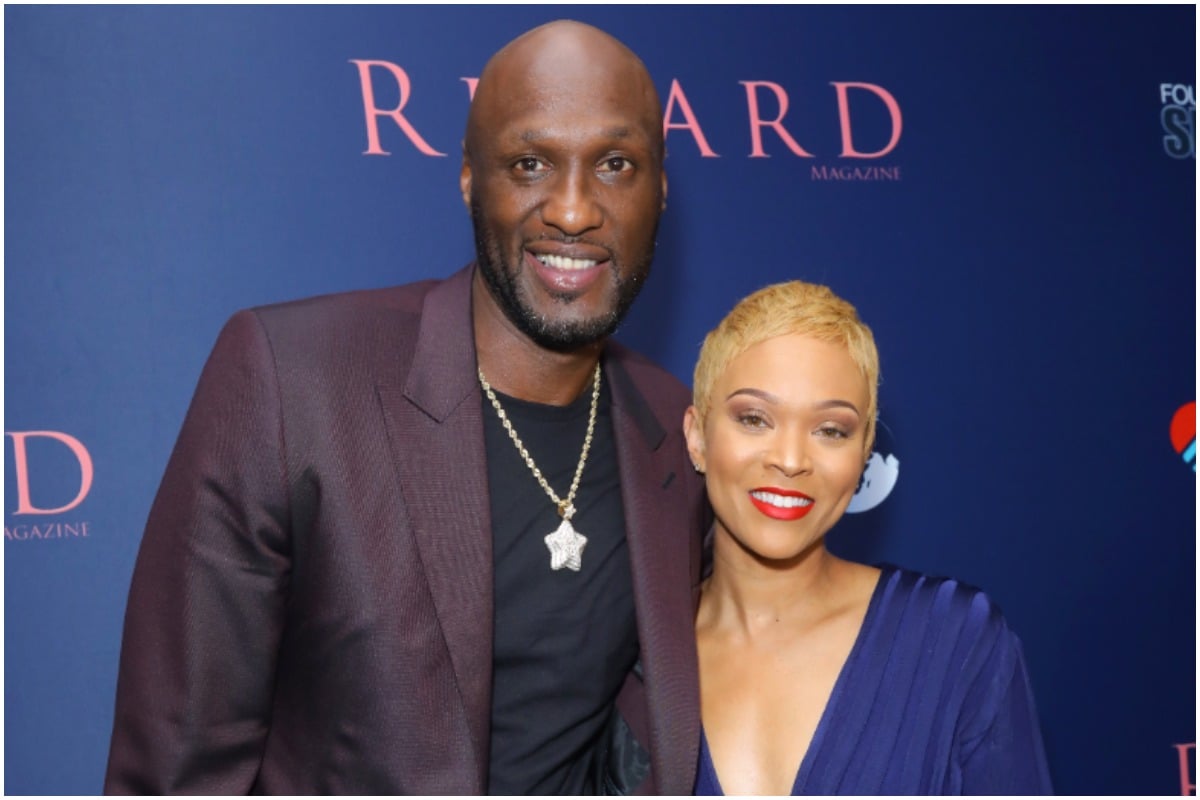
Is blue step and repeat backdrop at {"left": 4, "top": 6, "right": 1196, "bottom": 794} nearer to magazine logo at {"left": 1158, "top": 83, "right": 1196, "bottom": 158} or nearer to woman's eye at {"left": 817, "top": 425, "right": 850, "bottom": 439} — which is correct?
magazine logo at {"left": 1158, "top": 83, "right": 1196, "bottom": 158}

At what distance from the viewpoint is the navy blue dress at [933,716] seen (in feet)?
4.96

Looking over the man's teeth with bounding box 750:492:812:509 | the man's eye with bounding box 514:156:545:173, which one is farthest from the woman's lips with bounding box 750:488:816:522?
the man's eye with bounding box 514:156:545:173

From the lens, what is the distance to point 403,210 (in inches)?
92.0

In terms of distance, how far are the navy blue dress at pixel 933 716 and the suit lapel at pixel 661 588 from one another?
106mm

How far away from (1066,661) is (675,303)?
1.39m

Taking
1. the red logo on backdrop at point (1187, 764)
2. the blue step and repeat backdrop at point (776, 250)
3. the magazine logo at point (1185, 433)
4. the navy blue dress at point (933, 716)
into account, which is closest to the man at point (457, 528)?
the navy blue dress at point (933, 716)

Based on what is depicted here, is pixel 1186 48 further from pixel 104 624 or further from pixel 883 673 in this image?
pixel 104 624

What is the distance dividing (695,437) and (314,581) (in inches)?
25.7

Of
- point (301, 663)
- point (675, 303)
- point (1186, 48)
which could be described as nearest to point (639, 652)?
point (301, 663)

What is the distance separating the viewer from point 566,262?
1444mm

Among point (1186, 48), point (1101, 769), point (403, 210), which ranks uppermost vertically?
point (1186, 48)

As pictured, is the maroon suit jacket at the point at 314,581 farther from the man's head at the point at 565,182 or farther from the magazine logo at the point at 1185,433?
the magazine logo at the point at 1185,433

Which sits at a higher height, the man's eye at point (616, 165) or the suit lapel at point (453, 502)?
the man's eye at point (616, 165)

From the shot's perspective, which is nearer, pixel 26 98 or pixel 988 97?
pixel 26 98
